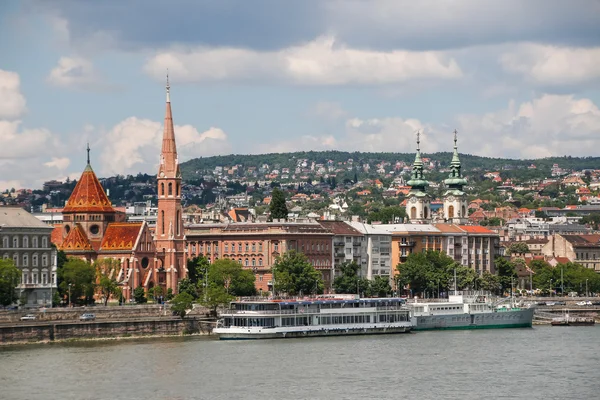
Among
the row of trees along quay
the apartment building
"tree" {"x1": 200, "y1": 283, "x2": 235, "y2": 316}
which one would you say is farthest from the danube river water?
the apartment building

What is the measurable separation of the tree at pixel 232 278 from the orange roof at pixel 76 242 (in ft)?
47.6

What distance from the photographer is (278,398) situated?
8225 centimetres

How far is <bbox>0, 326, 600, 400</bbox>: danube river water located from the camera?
84812 millimetres

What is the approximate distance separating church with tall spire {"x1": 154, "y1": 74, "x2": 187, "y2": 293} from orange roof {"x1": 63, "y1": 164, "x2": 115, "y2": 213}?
6292 mm

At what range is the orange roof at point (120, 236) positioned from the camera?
15950 centimetres

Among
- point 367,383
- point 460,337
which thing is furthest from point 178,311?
point 367,383

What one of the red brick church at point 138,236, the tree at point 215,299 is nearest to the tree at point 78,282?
the red brick church at point 138,236

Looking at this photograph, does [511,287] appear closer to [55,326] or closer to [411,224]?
[411,224]

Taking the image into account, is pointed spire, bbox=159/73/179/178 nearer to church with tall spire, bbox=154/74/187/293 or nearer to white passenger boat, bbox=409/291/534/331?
church with tall spire, bbox=154/74/187/293

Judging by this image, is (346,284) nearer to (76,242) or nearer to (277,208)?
(277,208)

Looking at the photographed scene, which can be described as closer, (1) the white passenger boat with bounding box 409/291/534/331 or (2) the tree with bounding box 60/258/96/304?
(1) the white passenger boat with bounding box 409/291/534/331

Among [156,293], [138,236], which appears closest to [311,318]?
[156,293]

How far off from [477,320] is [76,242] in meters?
42.4

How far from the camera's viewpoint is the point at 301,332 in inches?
4828
